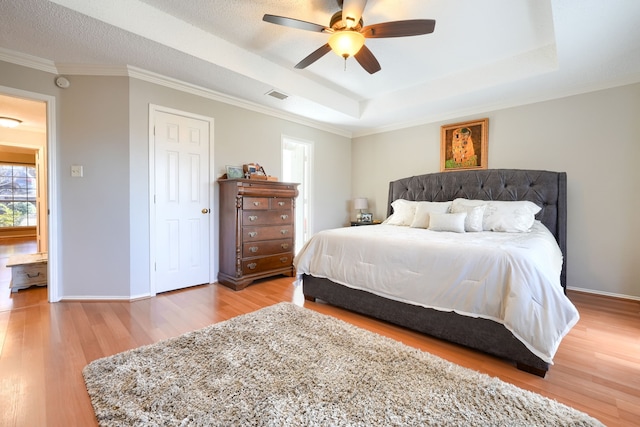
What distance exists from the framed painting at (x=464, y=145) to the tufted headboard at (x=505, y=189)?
0.70ft

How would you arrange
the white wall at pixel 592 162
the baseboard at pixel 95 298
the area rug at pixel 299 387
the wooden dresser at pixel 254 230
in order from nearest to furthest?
the area rug at pixel 299 387
the baseboard at pixel 95 298
the white wall at pixel 592 162
the wooden dresser at pixel 254 230

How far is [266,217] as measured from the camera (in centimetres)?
375

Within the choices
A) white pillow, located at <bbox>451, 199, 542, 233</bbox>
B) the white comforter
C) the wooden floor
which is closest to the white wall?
the wooden floor

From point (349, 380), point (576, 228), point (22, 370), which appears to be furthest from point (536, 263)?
point (22, 370)

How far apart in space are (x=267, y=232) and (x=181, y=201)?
109 centimetres

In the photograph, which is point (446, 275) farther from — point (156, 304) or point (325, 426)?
point (156, 304)

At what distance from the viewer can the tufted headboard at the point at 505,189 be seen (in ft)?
10.9

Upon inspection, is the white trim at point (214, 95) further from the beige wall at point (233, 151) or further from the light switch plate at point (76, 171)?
the light switch plate at point (76, 171)

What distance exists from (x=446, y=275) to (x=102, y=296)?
336cm

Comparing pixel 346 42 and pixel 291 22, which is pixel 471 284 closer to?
pixel 346 42

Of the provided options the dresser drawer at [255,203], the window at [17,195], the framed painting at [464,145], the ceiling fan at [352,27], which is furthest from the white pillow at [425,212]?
the window at [17,195]

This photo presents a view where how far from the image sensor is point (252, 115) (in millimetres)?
4074

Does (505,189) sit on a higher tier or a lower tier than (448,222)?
higher

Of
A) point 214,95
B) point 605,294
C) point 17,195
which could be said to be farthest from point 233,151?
point 17,195
